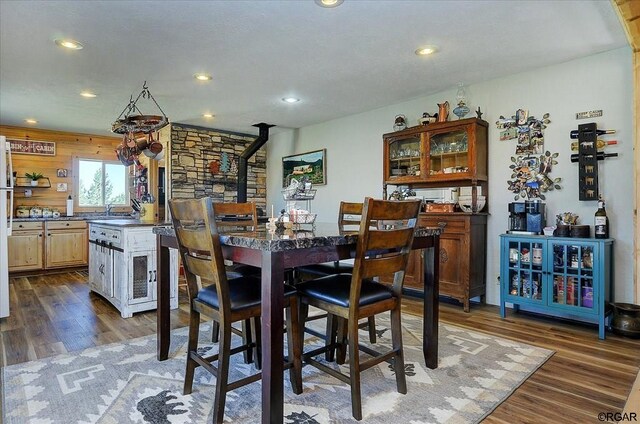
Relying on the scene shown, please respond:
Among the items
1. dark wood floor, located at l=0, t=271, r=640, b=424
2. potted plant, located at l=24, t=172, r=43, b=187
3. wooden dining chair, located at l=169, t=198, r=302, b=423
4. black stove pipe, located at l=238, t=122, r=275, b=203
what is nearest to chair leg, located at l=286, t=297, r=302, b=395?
wooden dining chair, located at l=169, t=198, r=302, b=423

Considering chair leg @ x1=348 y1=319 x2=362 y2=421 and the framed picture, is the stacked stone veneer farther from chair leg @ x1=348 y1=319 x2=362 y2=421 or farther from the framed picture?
chair leg @ x1=348 y1=319 x2=362 y2=421

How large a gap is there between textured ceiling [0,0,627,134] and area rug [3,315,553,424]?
2266 mm

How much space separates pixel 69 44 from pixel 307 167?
366cm

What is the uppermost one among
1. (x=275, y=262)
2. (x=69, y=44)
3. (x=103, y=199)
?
(x=69, y=44)

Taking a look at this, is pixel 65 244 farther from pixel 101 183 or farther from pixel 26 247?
pixel 101 183

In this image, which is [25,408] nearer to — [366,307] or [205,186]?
[366,307]

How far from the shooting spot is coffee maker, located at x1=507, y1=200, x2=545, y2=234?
3.37 metres

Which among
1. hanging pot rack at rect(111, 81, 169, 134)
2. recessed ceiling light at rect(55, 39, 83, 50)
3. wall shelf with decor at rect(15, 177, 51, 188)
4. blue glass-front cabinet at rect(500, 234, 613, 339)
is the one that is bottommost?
blue glass-front cabinet at rect(500, 234, 613, 339)

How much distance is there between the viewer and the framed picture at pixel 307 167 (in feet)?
19.1

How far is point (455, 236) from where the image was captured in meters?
3.73

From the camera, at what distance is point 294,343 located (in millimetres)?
1915

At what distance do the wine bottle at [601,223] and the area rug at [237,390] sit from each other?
3.72 ft

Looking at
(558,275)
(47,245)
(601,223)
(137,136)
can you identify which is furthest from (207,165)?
(601,223)

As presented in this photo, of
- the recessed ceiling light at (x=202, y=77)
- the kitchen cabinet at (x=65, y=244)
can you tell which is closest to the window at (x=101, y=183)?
the kitchen cabinet at (x=65, y=244)
